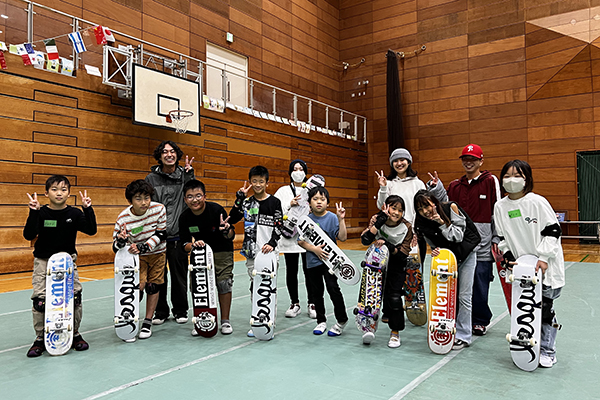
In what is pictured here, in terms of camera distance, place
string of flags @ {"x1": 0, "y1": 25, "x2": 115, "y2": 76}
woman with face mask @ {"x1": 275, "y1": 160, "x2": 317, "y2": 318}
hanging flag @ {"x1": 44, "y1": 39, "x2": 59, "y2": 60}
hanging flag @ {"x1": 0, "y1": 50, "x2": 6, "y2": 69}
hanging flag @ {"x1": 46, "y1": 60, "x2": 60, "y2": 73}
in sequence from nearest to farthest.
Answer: woman with face mask @ {"x1": 275, "y1": 160, "x2": 317, "y2": 318} → hanging flag @ {"x1": 0, "y1": 50, "x2": 6, "y2": 69} → string of flags @ {"x1": 0, "y1": 25, "x2": 115, "y2": 76} → hanging flag @ {"x1": 44, "y1": 39, "x2": 59, "y2": 60} → hanging flag @ {"x1": 46, "y1": 60, "x2": 60, "y2": 73}

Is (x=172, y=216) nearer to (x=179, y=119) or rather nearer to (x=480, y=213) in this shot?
(x=480, y=213)

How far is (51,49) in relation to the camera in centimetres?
711

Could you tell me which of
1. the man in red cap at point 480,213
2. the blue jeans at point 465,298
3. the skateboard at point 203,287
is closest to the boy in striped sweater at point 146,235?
the skateboard at point 203,287

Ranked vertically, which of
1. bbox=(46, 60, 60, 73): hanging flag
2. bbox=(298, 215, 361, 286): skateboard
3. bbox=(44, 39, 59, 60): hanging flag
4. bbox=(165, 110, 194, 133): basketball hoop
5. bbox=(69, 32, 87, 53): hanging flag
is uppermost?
bbox=(69, 32, 87, 53): hanging flag

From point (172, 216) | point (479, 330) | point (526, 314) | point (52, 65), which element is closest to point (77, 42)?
point (52, 65)

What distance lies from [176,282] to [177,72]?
21.0 feet

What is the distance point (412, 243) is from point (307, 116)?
10.5 m

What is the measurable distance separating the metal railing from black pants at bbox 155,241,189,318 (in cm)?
526

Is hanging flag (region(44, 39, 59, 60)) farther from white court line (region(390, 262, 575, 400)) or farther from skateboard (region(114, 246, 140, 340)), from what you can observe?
white court line (region(390, 262, 575, 400))

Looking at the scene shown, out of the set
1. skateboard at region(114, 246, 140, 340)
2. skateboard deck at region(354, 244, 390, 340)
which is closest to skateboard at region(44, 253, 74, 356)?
skateboard at region(114, 246, 140, 340)

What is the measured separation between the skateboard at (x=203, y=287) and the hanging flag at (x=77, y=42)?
19.5ft

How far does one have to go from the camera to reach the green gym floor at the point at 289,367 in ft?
7.52

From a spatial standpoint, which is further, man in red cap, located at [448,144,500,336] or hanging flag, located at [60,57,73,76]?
hanging flag, located at [60,57,73,76]

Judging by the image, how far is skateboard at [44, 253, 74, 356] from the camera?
297cm
